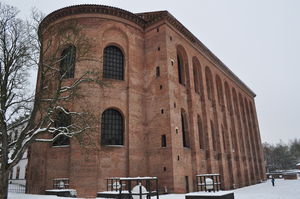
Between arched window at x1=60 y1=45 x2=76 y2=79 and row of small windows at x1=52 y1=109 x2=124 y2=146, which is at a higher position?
arched window at x1=60 y1=45 x2=76 y2=79

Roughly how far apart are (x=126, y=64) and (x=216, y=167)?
13.3m

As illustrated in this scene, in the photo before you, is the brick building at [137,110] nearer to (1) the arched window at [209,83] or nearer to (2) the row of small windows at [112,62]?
(2) the row of small windows at [112,62]

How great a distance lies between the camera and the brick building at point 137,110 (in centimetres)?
1655

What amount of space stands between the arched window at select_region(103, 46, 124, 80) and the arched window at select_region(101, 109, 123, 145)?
2.98m

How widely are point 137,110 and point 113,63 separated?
429cm

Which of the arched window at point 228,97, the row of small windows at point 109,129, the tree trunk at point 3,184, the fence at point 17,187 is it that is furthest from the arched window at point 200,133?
the fence at point 17,187

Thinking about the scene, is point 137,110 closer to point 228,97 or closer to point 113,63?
point 113,63

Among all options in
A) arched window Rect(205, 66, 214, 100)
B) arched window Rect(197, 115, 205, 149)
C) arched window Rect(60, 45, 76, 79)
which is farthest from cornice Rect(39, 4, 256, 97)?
arched window Rect(197, 115, 205, 149)

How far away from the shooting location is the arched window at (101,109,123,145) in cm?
1755

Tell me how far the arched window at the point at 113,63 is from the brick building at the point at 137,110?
0.27 ft

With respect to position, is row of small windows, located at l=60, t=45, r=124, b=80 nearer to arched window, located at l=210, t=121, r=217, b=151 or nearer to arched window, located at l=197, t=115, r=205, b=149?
arched window, located at l=197, t=115, r=205, b=149

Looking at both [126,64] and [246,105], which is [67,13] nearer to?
[126,64]

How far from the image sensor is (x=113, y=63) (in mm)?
19703

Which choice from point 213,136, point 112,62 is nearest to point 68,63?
point 112,62
